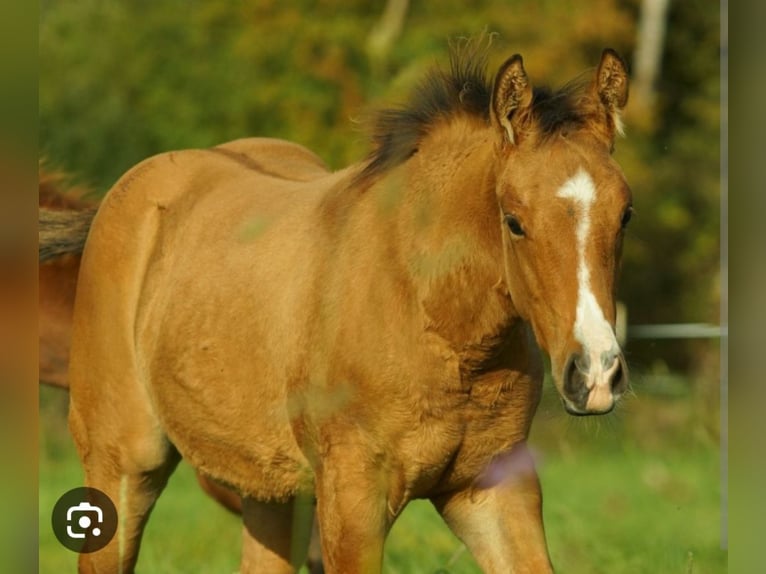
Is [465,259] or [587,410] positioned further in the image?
[465,259]

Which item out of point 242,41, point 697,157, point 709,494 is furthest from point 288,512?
point 697,157

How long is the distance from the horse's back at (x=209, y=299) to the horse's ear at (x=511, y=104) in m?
0.94

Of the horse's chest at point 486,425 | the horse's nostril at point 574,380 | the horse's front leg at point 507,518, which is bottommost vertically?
the horse's front leg at point 507,518

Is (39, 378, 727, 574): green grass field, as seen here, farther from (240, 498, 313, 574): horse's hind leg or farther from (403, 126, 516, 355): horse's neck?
(240, 498, 313, 574): horse's hind leg

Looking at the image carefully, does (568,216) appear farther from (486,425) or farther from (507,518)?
(507,518)

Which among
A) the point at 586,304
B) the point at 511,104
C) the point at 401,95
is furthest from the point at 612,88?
the point at 401,95

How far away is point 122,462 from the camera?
5.21 m

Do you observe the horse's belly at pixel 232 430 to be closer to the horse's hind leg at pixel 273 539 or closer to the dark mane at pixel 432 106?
the horse's hind leg at pixel 273 539

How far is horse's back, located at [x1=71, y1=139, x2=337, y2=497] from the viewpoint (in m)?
4.54

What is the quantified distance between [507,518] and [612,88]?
1412mm

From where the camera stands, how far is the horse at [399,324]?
144 inches

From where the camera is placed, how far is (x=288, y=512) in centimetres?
546

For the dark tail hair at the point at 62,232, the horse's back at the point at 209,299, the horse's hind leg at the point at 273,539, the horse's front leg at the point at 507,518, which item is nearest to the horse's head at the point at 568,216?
the horse's front leg at the point at 507,518

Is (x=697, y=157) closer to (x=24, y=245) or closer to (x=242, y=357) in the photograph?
(x=242, y=357)
